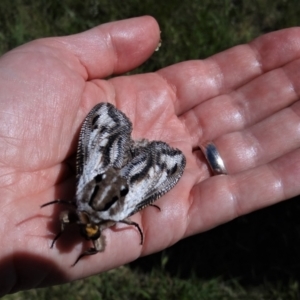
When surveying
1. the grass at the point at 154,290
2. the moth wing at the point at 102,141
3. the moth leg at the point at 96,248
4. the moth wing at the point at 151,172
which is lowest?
the grass at the point at 154,290

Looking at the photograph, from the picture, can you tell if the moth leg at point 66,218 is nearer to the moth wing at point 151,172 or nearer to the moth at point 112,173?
the moth at point 112,173

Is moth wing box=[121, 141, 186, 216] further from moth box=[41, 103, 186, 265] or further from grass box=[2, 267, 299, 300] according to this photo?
grass box=[2, 267, 299, 300]

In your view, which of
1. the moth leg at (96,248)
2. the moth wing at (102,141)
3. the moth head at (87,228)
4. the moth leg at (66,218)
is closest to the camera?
the moth head at (87,228)

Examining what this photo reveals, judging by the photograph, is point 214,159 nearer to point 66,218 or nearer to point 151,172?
point 151,172

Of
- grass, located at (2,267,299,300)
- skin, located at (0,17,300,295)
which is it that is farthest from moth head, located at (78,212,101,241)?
grass, located at (2,267,299,300)

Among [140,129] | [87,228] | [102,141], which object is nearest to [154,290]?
[140,129]

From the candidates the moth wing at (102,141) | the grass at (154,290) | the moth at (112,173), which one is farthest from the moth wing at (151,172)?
the grass at (154,290)

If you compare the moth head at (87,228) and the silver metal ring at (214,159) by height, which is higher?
the moth head at (87,228)
